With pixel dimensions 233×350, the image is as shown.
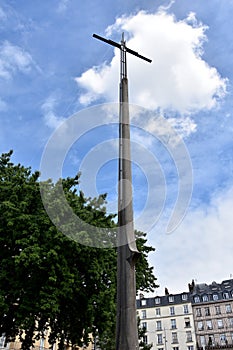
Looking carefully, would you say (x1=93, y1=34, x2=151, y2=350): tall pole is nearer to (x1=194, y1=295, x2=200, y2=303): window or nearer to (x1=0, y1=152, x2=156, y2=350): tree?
(x1=0, y1=152, x2=156, y2=350): tree

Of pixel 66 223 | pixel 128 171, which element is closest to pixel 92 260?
pixel 66 223

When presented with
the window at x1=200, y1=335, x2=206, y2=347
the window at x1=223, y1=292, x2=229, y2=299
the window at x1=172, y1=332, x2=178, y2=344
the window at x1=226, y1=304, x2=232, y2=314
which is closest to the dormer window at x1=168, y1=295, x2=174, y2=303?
the window at x1=172, y1=332, x2=178, y2=344

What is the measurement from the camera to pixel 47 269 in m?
15.6

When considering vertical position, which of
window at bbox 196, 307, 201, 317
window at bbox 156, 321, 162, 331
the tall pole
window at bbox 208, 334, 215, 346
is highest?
window at bbox 196, 307, 201, 317

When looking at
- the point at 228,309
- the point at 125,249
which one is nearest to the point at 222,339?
the point at 228,309

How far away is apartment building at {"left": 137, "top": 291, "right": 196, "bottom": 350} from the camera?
65438mm

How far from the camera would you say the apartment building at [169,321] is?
6544 centimetres

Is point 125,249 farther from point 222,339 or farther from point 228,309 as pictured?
point 228,309

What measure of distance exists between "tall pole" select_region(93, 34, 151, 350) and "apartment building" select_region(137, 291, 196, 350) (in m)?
64.3

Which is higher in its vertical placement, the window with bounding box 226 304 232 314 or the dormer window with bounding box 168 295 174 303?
the dormer window with bounding box 168 295 174 303

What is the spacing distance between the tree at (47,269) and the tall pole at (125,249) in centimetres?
764

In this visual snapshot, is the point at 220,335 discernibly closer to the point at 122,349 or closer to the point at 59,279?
the point at 59,279

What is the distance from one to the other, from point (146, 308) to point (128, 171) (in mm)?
68522

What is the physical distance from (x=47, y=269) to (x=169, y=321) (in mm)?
58926
